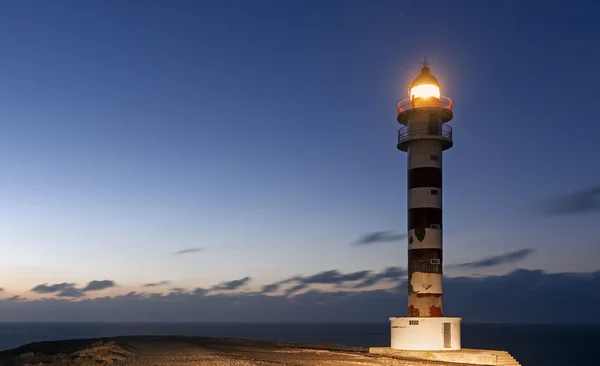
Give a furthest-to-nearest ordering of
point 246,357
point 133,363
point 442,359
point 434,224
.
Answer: point 434,224
point 442,359
point 246,357
point 133,363

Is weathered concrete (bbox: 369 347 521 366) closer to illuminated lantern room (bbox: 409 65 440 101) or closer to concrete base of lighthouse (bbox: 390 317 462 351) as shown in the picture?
concrete base of lighthouse (bbox: 390 317 462 351)

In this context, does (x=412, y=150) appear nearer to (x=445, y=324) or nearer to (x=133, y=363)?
(x=445, y=324)

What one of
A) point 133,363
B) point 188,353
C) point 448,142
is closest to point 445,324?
point 448,142

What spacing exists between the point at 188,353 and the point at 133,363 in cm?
413

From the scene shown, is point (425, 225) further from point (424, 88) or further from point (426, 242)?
point (424, 88)

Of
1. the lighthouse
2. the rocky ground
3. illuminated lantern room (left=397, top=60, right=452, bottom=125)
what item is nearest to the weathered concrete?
the lighthouse

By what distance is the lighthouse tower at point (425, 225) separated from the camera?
32.8 metres

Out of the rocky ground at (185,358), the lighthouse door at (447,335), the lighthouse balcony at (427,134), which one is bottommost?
the rocky ground at (185,358)

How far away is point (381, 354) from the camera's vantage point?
32.2 meters

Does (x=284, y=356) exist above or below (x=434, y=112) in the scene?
below

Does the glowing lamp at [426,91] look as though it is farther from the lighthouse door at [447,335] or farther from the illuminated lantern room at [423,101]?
the lighthouse door at [447,335]

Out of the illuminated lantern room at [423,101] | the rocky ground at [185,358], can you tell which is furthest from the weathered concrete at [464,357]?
the illuminated lantern room at [423,101]

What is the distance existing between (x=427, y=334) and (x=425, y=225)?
5.81m

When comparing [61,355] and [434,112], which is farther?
[434,112]
